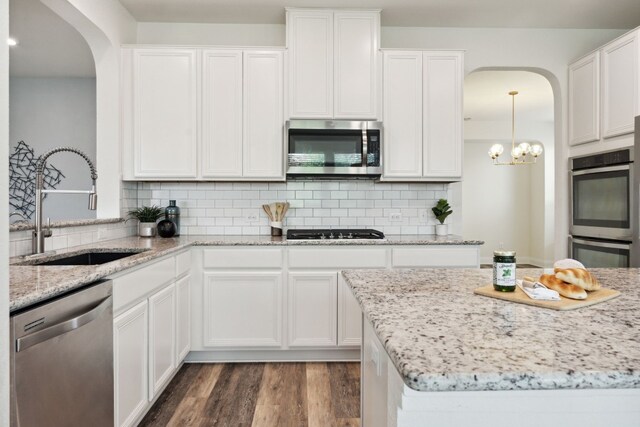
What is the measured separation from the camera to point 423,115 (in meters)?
3.17

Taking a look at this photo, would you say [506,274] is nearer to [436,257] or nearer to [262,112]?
[436,257]

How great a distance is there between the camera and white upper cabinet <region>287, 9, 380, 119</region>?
3096mm

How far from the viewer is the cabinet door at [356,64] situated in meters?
3.11

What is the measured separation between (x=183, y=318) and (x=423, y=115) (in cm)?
233

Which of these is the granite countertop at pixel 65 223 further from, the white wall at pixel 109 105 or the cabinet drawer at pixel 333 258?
the cabinet drawer at pixel 333 258

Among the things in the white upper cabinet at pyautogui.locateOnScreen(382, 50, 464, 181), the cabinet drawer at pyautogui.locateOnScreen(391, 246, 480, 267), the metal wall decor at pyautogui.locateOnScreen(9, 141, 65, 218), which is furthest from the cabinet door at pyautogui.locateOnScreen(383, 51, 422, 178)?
the metal wall decor at pyautogui.locateOnScreen(9, 141, 65, 218)

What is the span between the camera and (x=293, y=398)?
Result: 7.84 ft

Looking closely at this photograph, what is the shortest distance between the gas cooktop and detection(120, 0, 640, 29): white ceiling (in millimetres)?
1755

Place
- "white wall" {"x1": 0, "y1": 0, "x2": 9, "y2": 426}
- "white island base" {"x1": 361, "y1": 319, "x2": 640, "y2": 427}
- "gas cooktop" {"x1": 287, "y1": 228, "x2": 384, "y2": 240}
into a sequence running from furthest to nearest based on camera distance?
"gas cooktop" {"x1": 287, "y1": 228, "x2": 384, "y2": 240} → "white wall" {"x1": 0, "y1": 0, "x2": 9, "y2": 426} → "white island base" {"x1": 361, "y1": 319, "x2": 640, "y2": 427}

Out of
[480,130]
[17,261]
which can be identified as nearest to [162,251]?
[17,261]

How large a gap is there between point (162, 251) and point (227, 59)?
5.38 ft

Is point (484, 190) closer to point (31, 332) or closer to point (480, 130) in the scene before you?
point (480, 130)

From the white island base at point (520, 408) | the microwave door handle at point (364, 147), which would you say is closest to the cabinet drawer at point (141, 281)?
the white island base at point (520, 408)

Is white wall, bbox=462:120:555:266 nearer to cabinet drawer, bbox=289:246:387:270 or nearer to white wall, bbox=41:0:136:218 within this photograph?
cabinet drawer, bbox=289:246:387:270
